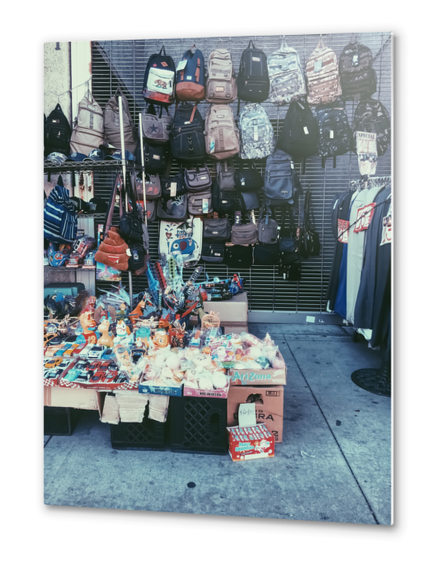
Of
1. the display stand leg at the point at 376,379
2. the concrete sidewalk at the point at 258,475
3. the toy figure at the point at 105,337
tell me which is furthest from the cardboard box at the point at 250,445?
the display stand leg at the point at 376,379

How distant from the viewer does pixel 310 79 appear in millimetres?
3156

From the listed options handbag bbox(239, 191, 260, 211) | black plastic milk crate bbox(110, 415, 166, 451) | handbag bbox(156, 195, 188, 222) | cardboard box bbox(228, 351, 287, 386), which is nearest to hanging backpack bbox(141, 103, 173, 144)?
handbag bbox(156, 195, 188, 222)

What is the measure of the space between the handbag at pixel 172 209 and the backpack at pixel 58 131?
934 millimetres

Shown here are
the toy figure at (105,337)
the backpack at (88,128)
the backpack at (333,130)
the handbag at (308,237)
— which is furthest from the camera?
the handbag at (308,237)

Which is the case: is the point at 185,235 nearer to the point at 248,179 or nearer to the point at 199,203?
the point at 199,203

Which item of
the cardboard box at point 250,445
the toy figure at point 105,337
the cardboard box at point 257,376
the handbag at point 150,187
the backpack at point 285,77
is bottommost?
the cardboard box at point 250,445

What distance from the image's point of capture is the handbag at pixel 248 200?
150 inches

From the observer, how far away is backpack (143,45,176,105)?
123 inches

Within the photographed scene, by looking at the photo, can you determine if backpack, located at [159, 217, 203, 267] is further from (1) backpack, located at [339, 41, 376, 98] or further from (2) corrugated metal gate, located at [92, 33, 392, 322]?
(1) backpack, located at [339, 41, 376, 98]

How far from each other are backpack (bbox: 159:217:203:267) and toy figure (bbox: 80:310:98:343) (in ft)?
4.20

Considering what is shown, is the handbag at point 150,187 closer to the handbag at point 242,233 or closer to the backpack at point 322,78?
the handbag at point 242,233
